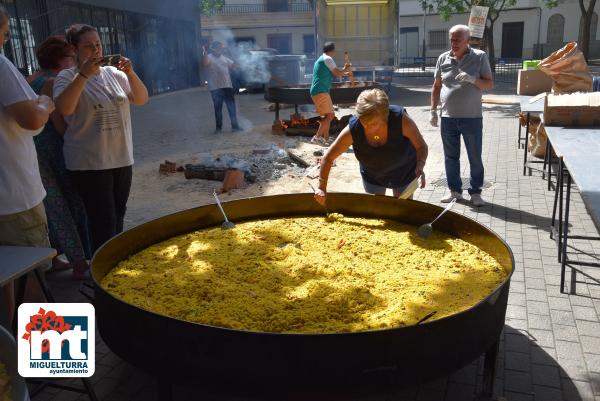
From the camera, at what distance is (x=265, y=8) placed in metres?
45.3

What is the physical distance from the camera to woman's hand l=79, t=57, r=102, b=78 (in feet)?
11.0

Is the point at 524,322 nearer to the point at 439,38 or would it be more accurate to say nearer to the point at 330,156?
the point at 330,156

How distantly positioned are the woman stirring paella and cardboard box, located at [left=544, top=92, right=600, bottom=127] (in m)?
2.05

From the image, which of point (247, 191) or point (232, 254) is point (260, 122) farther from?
point (232, 254)

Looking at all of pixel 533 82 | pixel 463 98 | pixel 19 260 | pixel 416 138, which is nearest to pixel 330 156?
pixel 416 138

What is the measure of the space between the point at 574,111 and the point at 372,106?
2.77 m

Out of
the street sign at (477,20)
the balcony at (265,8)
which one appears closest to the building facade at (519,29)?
the balcony at (265,8)

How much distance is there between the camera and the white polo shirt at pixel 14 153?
8.94 ft

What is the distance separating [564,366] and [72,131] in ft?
11.7

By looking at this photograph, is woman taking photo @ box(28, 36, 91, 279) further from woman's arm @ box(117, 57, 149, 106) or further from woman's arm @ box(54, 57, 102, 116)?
woman's arm @ box(117, 57, 149, 106)

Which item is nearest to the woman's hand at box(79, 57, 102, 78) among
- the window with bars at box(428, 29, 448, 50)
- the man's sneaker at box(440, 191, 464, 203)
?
the man's sneaker at box(440, 191, 464, 203)

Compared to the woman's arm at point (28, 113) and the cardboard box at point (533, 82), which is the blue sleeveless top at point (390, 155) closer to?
the woman's arm at point (28, 113)

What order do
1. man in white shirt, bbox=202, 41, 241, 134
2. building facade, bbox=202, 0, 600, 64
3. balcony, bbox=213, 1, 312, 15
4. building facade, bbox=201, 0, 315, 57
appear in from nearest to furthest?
man in white shirt, bbox=202, 41, 241, 134 → building facade, bbox=202, 0, 600, 64 → building facade, bbox=201, 0, 315, 57 → balcony, bbox=213, 1, 312, 15

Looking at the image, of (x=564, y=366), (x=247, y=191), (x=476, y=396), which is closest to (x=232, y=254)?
(x=476, y=396)
